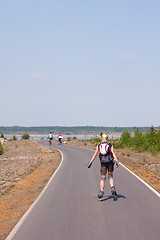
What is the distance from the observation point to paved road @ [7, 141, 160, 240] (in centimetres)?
747

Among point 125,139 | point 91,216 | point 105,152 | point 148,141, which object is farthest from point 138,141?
point 91,216

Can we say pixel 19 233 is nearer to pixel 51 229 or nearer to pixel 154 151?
pixel 51 229

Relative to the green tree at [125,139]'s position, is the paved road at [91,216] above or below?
below

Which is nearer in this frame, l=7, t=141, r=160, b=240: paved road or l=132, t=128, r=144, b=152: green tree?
l=7, t=141, r=160, b=240: paved road

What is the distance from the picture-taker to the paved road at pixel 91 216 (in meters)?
7.47

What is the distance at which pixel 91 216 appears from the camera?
29.7 ft

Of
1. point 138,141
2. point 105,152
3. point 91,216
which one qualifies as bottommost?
point 91,216

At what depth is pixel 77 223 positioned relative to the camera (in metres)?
8.36

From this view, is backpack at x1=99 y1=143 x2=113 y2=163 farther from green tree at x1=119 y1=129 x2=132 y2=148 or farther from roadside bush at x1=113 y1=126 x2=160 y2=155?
green tree at x1=119 y1=129 x2=132 y2=148

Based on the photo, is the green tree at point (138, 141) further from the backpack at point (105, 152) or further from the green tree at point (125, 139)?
the backpack at point (105, 152)

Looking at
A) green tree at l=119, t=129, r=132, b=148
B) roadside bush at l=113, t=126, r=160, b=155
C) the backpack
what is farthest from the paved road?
green tree at l=119, t=129, r=132, b=148

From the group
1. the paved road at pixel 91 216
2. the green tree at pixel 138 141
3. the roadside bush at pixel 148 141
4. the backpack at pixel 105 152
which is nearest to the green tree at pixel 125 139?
the roadside bush at pixel 148 141

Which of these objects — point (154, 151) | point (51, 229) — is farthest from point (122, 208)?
point (154, 151)

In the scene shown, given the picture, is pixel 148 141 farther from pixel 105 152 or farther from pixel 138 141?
pixel 105 152
